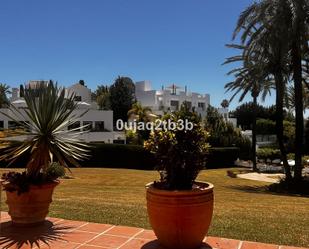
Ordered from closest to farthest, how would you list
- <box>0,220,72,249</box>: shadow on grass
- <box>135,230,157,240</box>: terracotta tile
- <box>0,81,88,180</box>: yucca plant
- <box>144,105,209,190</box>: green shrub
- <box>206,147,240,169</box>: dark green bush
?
1. <box>144,105,209,190</box>: green shrub
2. <box>0,220,72,249</box>: shadow on grass
3. <box>135,230,157,240</box>: terracotta tile
4. <box>0,81,88,180</box>: yucca plant
5. <box>206,147,240,169</box>: dark green bush

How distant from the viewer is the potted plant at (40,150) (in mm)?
6109

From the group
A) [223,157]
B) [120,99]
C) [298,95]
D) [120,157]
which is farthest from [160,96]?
[298,95]

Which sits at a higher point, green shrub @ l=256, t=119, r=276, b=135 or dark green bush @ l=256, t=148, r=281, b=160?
green shrub @ l=256, t=119, r=276, b=135

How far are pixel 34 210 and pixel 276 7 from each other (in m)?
19.6

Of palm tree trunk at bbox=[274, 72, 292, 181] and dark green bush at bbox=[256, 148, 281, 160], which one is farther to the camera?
dark green bush at bbox=[256, 148, 281, 160]

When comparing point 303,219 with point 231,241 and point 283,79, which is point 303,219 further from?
point 283,79

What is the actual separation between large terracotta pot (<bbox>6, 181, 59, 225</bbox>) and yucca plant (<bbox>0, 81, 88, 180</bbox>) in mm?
338

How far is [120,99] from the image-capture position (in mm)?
65188

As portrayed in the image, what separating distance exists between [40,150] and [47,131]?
1.18 ft

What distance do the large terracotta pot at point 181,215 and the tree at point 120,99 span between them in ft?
193

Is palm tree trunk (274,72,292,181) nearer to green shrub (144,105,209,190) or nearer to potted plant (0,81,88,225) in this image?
potted plant (0,81,88,225)

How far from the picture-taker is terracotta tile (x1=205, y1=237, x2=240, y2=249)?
5.12 meters

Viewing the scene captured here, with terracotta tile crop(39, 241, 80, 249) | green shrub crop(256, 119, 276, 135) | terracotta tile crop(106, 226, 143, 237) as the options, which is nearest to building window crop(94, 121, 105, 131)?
green shrub crop(256, 119, 276, 135)

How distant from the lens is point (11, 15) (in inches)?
507
